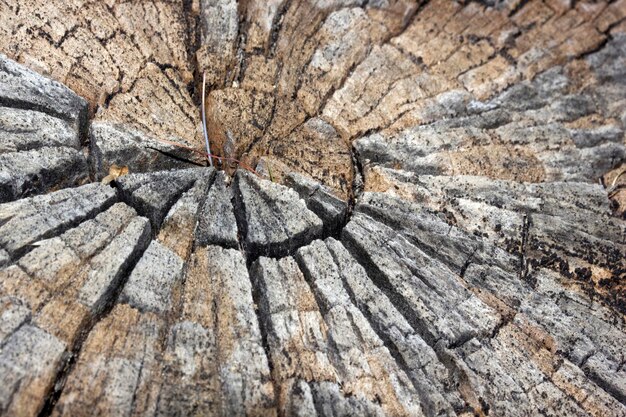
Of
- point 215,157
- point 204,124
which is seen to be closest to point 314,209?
point 215,157

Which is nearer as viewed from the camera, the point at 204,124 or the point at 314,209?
the point at 314,209

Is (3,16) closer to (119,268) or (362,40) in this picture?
(119,268)

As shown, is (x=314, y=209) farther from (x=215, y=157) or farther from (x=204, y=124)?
(x=204, y=124)

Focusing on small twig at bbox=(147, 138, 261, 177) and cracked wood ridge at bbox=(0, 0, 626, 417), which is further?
small twig at bbox=(147, 138, 261, 177)

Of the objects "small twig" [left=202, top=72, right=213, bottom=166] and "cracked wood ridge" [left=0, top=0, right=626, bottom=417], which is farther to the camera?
"small twig" [left=202, top=72, right=213, bottom=166]

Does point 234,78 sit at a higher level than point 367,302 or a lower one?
higher

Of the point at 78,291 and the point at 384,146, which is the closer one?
the point at 78,291

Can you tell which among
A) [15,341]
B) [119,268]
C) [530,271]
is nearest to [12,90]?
[119,268]

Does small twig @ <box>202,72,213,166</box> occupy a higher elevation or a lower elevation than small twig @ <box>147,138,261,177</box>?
higher
